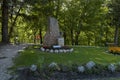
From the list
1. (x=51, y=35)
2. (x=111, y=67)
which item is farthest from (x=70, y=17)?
(x=111, y=67)

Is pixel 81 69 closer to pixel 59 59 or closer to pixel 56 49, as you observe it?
pixel 59 59

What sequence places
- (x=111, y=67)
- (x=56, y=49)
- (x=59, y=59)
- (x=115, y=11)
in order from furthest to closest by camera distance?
(x=115, y=11) → (x=56, y=49) → (x=59, y=59) → (x=111, y=67)

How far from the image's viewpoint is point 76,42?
3381 centimetres

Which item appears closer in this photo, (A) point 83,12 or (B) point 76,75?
(B) point 76,75

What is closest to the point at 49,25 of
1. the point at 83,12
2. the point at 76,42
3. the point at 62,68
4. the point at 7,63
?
the point at 7,63

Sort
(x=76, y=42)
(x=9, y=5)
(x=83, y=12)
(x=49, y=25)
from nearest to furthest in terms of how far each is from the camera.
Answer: (x=49, y=25), (x=9, y=5), (x=83, y=12), (x=76, y=42)

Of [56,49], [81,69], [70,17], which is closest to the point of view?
[81,69]

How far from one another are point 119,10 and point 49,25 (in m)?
8.44

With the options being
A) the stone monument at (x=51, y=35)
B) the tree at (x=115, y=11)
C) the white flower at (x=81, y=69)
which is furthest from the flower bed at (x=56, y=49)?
the tree at (x=115, y=11)

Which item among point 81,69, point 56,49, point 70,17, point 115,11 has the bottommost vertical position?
point 81,69

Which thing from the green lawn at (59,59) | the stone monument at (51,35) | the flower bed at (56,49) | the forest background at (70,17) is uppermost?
the forest background at (70,17)

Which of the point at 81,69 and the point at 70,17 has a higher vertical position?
the point at 70,17

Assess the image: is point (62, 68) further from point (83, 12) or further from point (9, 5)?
point (83, 12)

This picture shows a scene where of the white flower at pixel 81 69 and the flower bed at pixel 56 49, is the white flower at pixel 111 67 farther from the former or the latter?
the flower bed at pixel 56 49
